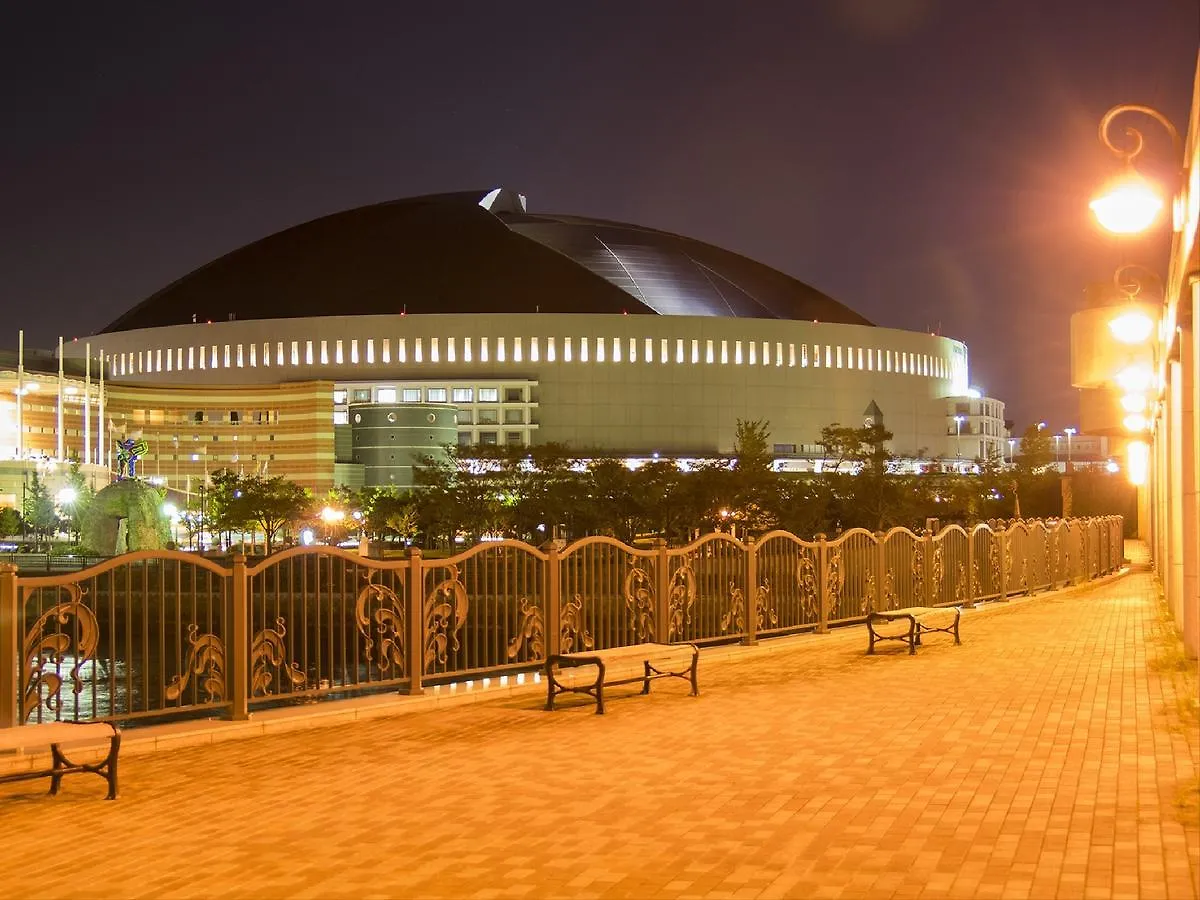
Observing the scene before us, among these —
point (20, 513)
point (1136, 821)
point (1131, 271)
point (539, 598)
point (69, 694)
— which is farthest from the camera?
point (20, 513)

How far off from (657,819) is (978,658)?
10.3 metres

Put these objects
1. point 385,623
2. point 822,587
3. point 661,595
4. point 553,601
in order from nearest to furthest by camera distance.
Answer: point 385,623, point 553,601, point 661,595, point 822,587

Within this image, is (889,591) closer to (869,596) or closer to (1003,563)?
(869,596)

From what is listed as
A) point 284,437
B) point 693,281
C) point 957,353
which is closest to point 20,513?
point 284,437

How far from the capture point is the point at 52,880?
7.80m

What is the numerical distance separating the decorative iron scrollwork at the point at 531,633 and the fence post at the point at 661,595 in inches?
86.5

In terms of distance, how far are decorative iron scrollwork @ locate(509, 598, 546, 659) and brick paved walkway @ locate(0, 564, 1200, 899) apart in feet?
4.10

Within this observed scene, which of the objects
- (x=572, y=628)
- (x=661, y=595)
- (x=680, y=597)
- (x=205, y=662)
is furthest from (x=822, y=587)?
(x=205, y=662)

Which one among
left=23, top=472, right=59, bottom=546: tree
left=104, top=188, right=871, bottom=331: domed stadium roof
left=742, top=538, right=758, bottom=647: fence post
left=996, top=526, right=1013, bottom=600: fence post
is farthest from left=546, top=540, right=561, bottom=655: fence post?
left=104, top=188, right=871, bottom=331: domed stadium roof

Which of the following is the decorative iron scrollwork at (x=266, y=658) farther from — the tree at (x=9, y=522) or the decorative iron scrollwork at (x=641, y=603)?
the tree at (x=9, y=522)

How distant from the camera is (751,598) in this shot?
19703mm

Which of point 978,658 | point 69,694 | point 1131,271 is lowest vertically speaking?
point 69,694

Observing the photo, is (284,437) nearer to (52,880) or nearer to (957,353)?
(957,353)

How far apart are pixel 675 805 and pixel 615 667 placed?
21.7ft
